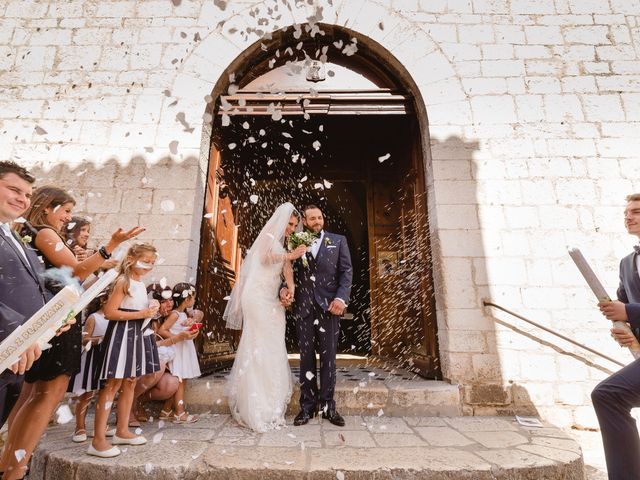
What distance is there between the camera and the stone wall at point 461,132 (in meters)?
3.63

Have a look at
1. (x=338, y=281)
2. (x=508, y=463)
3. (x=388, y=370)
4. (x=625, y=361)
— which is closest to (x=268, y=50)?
(x=338, y=281)

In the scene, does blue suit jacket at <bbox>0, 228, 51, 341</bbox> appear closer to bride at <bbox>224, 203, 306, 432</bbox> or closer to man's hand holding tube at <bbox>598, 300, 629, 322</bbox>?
bride at <bbox>224, 203, 306, 432</bbox>

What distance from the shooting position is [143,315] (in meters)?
2.56

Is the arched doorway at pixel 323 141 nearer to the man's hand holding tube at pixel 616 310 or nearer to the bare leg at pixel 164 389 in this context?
the bare leg at pixel 164 389

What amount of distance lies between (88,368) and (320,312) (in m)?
1.85

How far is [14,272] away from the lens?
68.7 inches

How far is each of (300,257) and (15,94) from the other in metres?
4.12

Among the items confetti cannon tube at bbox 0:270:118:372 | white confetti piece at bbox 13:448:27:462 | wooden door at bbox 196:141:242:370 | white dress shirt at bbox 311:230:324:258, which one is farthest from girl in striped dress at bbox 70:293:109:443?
white dress shirt at bbox 311:230:324:258

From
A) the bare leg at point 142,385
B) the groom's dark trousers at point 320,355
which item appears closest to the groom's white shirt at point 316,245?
the groom's dark trousers at point 320,355

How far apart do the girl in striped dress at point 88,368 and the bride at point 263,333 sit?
3.54ft

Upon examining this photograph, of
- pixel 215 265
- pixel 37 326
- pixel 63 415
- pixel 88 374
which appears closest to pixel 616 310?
pixel 37 326

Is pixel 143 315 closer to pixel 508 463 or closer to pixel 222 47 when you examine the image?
pixel 508 463

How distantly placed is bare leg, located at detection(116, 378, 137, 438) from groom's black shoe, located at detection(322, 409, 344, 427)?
4.85ft

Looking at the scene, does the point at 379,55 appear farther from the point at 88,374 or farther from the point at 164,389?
the point at 88,374
